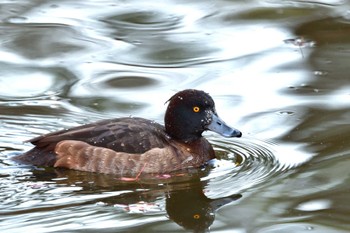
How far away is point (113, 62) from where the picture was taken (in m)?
12.5

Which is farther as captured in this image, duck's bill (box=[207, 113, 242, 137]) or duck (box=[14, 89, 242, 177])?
duck's bill (box=[207, 113, 242, 137])

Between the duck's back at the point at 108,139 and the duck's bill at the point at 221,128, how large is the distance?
494 mm

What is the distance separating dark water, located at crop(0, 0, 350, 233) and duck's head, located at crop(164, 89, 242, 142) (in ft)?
1.19

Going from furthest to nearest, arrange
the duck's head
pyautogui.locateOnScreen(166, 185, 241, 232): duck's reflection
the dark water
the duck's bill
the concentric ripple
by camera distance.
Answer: the duck's head < the duck's bill < the concentric ripple < the dark water < pyautogui.locateOnScreen(166, 185, 241, 232): duck's reflection

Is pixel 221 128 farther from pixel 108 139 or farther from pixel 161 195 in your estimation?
pixel 161 195

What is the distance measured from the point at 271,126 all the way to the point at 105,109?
5.75 feet

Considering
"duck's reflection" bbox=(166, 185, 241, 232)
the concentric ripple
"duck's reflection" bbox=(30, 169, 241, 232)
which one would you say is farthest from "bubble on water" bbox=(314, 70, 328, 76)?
"duck's reflection" bbox=(166, 185, 241, 232)

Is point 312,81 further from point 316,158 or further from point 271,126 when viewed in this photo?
point 316,158

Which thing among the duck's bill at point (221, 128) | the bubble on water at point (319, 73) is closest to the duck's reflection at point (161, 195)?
the duck's bill at point (221, 128)

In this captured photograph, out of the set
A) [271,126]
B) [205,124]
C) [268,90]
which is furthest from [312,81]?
[205,124]

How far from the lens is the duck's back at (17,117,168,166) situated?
9.68 m

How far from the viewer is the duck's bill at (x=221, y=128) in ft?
32.0

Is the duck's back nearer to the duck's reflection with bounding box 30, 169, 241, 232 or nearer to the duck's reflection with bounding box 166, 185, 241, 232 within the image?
the duck's reflection with bounding box 30, 169, 241, 232

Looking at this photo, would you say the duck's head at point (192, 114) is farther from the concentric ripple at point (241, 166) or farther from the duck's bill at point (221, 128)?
the concentric ripple at point (241, 166)
